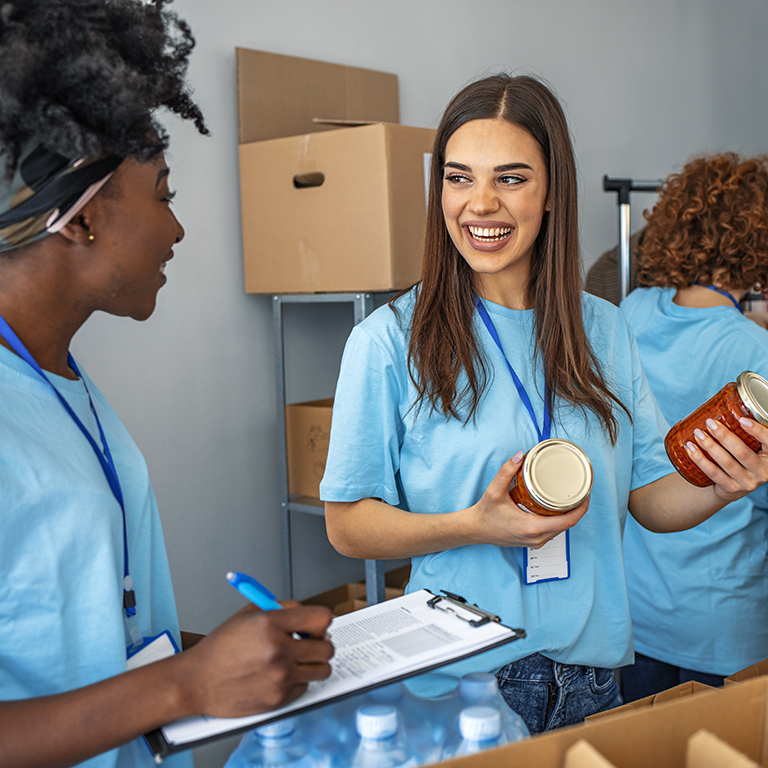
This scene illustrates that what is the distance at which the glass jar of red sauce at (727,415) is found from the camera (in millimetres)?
975

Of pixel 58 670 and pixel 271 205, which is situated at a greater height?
pixel 271 205

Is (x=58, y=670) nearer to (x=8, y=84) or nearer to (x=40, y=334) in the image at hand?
(x=40, y=334)

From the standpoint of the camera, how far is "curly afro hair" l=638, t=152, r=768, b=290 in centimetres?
185

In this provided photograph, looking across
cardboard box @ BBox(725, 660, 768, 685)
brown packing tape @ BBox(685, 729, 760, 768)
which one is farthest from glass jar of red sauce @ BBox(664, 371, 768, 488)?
brown packing tape @ BBox(685, 729, 760, 768)

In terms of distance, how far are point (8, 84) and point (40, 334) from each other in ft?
0.78

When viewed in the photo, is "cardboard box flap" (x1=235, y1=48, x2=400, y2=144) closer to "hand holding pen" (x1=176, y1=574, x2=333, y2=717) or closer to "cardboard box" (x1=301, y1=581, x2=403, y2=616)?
"cardboard box" (x1=301, y1=581, x2=403, y2=616)

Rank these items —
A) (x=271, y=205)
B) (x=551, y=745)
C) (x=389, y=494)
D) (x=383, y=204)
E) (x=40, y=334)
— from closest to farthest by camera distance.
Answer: (x=551, y=745) → (x=40, y=334) → (x=389, y=494) → (x=383, y=204) → (x=271, y=205)

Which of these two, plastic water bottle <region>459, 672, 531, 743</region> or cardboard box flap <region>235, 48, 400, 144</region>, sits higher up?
cardboard box flap <region>235, 48, 400, 144</region>

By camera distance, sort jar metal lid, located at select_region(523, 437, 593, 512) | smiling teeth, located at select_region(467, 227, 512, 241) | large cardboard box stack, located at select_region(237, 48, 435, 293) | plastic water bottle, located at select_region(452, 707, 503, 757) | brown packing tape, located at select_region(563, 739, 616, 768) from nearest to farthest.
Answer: brown packing tape, located at select_region(563, 739, 616, 768) < plastic water bottle, located at select_region(452, 707, 503, 757) < jar metal lid, located at select_region(523, 437, 593, 512) < smiling teeth, located at select_region(467, 227, 512, 241) < large cardboard box stack, located at select_region(237, 48, 435, 293)

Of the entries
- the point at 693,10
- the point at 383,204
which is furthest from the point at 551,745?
the point at 693,10

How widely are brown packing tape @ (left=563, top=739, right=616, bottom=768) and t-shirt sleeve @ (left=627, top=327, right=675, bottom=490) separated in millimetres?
771

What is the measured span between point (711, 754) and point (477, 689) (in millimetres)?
235

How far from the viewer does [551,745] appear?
1.81 feet

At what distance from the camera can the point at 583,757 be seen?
53cm
